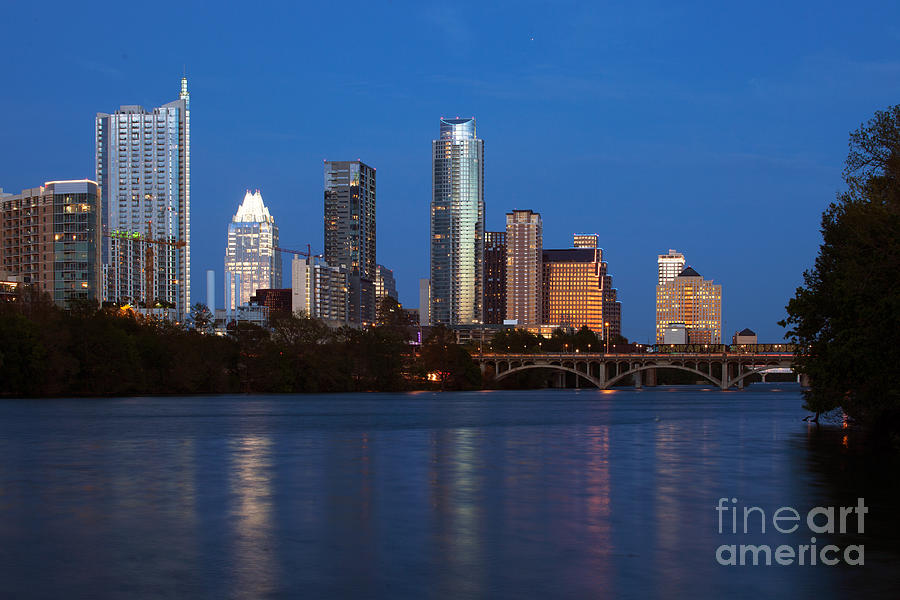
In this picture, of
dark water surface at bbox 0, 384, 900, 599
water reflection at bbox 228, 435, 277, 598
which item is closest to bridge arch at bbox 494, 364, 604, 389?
dark water surface at bbox 0, 384, 900, 599

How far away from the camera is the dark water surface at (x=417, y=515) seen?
59.7 ft

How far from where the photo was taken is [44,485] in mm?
32812

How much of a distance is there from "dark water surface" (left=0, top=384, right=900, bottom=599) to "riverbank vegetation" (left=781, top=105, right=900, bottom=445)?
129 inches

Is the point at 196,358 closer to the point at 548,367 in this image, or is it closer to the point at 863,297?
the point at 548,367

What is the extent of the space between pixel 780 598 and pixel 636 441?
38.7 metres

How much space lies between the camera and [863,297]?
3741cm

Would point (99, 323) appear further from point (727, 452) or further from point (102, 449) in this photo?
point (727, 452)

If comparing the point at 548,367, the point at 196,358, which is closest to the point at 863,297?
the point at 196,358

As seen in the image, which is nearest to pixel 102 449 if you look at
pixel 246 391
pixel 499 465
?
pixel 499 465

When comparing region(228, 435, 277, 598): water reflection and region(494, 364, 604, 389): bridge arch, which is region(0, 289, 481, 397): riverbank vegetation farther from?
region(228, 435, 277, 598): water reflection

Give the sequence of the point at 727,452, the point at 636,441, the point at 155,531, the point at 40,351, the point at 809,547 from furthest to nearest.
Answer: the point at 40,351, the point at 636,441, the point at 727,452, the point at 155,531, the point at 809,547

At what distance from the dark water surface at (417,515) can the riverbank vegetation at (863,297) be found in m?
3.29

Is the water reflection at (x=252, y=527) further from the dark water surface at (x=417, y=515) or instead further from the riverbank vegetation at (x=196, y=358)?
the riverbank vegetation at (x=196, y=358)

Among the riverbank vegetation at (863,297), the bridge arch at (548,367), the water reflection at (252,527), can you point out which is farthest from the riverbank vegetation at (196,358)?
the riverbank vegetation at (863,297)
